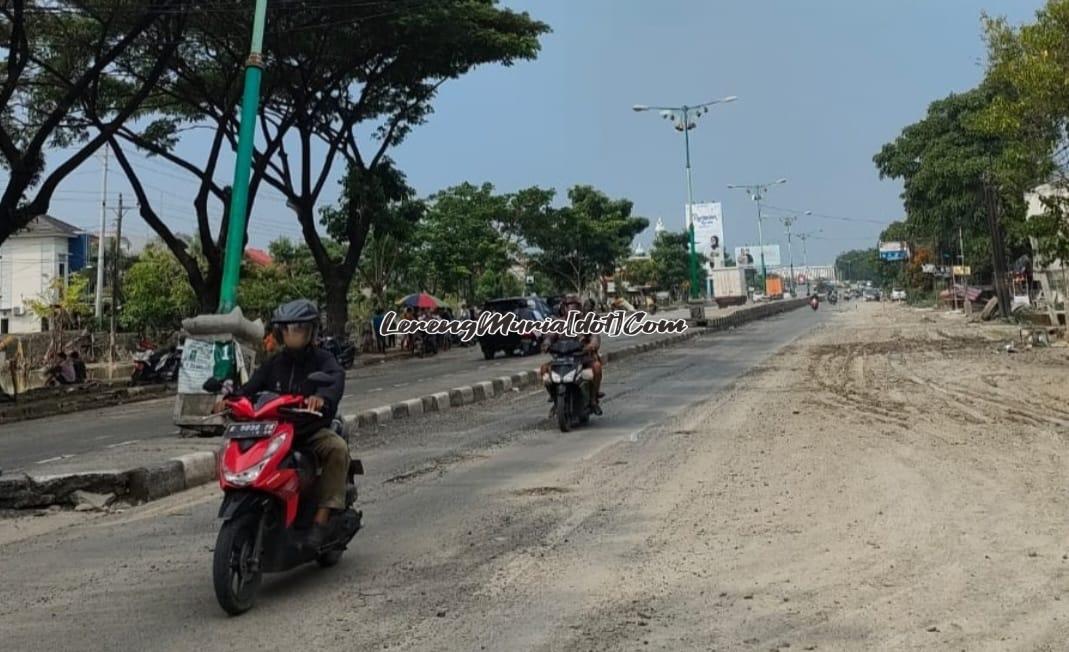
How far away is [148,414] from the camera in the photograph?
1698 cm

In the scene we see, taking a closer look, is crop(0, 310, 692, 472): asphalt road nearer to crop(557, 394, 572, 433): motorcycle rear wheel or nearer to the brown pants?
crop(557, 394, 572, 433): motorcycle rear wheel

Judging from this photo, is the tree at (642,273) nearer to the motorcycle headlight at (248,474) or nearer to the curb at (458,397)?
the curb at (458,397)

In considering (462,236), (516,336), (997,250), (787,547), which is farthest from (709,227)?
(787,547)

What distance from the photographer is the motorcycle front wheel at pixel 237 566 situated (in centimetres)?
463

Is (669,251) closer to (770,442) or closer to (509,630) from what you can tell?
(770,442)

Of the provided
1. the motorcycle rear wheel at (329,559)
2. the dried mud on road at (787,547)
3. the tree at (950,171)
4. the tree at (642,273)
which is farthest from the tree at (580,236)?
the motorcycle rear wheel at (329,559)

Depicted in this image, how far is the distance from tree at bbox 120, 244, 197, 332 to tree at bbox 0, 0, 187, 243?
17.2 m

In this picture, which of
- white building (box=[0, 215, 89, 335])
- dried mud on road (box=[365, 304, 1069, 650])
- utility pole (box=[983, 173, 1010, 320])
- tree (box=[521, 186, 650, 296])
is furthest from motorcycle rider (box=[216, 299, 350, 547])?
white building (box=[0, 215, 89, 335])

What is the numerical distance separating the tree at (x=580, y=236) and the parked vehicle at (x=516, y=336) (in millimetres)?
24960

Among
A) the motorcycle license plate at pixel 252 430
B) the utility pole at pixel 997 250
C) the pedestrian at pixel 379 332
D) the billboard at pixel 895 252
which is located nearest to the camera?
the motorcycle license plate at pixel 252 430

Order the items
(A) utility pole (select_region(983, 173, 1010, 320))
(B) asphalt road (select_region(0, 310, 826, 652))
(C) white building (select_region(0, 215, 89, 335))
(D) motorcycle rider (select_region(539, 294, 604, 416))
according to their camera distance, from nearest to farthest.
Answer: (B) asphalt road (select_region(0, 310, 826, 652)), (D) motorcycle rider (select_region(539, 294, 604, 416)), (A) utility pole (select_region(983, 173, 1010, 320)), (C) white building (select_region(0, 215, 89, 335))

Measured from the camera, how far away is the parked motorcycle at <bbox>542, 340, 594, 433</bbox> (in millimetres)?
11602

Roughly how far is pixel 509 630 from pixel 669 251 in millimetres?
90978

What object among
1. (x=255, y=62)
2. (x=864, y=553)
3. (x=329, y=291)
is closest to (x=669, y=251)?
(x=329, y=291)
